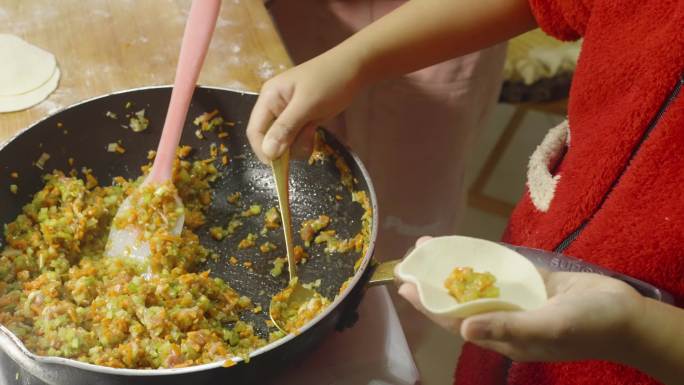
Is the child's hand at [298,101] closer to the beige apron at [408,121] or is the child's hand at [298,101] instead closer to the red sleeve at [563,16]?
the red sleeve at [563,16]

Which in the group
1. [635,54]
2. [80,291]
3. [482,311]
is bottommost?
[80,291]

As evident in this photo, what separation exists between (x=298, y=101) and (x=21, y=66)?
0.51m

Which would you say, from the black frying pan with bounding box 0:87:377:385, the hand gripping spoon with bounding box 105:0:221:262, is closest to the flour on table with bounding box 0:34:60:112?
the black frying pan with bounding box 0:87:377:385

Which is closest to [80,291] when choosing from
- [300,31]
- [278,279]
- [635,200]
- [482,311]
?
[278,279]

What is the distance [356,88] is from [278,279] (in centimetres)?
29

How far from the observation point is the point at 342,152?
0.85m

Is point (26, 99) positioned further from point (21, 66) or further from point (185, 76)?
point (185, 76)

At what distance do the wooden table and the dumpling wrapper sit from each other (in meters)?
0.56

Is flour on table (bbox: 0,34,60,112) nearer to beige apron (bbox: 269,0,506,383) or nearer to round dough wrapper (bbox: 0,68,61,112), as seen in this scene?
round dough wrapper (bbox: 0,68,61,112)

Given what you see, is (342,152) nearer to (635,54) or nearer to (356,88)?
(356,88)

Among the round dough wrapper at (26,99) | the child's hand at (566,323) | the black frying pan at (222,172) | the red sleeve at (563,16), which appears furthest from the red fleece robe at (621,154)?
the round dough wrapper at (26,99)

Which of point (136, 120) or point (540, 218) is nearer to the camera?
point (540, 218)

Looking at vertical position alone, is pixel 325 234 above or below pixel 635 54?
below

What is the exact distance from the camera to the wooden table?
1.02 metres
